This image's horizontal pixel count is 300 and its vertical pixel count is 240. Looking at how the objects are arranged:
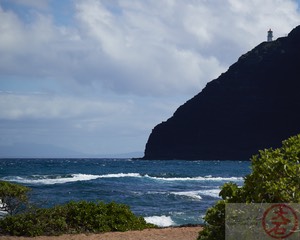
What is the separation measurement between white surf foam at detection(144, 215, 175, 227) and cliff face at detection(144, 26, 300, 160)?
84814 millimetres

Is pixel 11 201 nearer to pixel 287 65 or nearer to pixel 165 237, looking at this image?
pixel 165 237

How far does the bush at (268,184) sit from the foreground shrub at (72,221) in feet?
20.0

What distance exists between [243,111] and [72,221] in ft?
327

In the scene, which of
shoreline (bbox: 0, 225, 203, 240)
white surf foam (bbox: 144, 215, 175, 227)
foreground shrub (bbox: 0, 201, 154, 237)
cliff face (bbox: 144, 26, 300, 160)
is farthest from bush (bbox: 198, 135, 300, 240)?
cliff face (bbox: 144, 26, 300, 160)

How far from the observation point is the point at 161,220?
20094 mm

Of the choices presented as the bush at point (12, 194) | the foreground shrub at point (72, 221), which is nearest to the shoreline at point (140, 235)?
the foreground shrub at point (72, 221)

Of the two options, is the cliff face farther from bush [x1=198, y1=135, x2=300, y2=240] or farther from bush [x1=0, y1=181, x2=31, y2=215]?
bush [x1=198, y1=135, x2=300, y2=240]

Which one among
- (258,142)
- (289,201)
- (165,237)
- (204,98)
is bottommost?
(165,237)

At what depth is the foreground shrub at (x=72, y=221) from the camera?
11.9m

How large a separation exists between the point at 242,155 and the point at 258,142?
5164mm

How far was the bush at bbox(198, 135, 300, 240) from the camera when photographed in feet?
20.0

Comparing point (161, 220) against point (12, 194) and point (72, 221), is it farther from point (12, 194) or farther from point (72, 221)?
point (12, 194)

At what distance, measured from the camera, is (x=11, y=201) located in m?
13.3

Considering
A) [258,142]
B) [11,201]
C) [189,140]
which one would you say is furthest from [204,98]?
[11,201]
